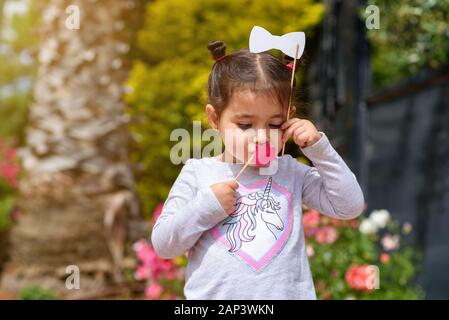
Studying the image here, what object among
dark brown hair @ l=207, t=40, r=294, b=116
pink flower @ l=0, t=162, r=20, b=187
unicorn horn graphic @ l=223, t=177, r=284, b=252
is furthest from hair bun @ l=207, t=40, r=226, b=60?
pink flower @ l=0, t=162, r=20, b=187

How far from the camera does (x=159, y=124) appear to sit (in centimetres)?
658

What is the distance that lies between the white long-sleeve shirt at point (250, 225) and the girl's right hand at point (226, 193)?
0.02 meters

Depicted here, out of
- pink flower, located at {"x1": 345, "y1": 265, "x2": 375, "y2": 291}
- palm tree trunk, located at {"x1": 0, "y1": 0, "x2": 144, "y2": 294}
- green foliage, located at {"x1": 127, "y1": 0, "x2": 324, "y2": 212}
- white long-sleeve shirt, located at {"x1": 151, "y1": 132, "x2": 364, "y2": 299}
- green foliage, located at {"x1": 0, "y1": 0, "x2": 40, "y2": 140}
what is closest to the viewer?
white long-sleeve shirt, located at {"x1": 151, "y1": 132, "x2": 364, "y2": 299}

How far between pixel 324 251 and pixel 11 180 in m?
5.41

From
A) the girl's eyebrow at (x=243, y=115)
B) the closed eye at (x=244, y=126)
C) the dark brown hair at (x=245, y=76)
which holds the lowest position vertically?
the closed eye at (x=244, y=126)

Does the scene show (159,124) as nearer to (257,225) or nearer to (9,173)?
(9,173)

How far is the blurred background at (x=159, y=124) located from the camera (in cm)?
517

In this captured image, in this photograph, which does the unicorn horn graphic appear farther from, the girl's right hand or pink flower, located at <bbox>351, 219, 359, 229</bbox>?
pink flower, located at <bbox>351, 219, 359, 229</bbox>

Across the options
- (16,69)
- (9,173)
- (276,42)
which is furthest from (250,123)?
(16,69)

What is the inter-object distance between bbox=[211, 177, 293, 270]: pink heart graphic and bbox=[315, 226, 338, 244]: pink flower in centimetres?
238

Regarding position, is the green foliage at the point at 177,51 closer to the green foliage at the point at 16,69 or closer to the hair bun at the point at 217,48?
the hair bun at the point at 217,48

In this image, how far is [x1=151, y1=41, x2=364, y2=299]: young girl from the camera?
1.97 metres

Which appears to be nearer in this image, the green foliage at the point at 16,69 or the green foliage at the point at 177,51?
the green foliage at the point at 177,51

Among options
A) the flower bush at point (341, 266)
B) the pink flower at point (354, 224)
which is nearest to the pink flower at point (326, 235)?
the flower bush at point (341, 266)
